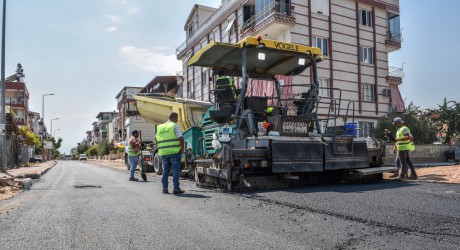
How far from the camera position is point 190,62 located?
8.80 m

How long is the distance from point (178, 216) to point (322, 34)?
21.1m

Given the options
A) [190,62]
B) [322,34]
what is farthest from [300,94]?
[322,34]

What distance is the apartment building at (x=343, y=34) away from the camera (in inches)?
902

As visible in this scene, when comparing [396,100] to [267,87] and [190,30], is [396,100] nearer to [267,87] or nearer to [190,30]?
[190,30]

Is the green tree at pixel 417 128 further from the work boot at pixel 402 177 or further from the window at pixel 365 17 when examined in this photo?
the work boot at pixel 402 177

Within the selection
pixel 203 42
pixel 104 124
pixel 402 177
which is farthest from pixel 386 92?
pixel 104 124

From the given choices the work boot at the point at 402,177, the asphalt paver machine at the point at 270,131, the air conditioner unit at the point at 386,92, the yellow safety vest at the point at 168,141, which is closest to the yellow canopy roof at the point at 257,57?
the asphalt paver machine at the point at 270,131

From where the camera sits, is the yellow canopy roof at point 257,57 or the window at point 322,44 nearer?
the yellow canopy roof at point 257,57

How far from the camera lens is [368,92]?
26.5 meters

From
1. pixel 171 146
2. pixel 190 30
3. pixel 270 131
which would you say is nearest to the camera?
pixel 270 131

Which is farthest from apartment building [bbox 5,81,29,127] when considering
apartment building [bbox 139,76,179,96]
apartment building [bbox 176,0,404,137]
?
apartment building [bbox 176,0,404,137]

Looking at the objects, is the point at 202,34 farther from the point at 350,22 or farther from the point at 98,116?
the point at 98,116

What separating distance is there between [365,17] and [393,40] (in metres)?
2.77

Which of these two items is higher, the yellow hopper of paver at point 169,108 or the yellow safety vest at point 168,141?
the yellow hopper of paver at point 169,108
